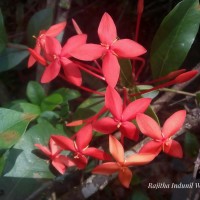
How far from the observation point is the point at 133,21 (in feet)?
4.91

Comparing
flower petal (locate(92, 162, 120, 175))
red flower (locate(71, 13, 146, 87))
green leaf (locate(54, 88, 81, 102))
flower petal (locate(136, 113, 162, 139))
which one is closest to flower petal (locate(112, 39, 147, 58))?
red flower (locate(71, 13, 146, 87))

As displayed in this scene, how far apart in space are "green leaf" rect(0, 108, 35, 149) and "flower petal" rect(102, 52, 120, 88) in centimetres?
19

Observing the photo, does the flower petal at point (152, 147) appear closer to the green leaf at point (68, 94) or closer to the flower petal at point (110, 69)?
the flower petal at point (110, 69)

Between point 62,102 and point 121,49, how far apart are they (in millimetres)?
361

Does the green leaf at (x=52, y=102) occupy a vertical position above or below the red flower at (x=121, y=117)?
below

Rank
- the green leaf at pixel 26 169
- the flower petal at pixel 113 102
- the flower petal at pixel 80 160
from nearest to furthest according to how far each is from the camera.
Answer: the flower petal at pixel 113 102
the flower petal at pixel 80 160
the green leaf at pixel 26 169

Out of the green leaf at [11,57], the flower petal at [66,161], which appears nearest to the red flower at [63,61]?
the flower petal at [66,161]

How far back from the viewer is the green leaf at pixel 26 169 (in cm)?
112

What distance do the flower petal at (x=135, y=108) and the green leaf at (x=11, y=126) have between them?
201mm

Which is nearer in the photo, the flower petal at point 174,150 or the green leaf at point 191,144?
the flower petal at point 174,150

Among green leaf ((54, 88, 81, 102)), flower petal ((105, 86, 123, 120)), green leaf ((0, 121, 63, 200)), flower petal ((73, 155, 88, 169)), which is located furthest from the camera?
green leaf ((54, 88, 81, 102))

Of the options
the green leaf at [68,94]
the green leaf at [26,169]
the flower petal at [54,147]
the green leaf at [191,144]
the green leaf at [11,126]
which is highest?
the green leaf at [11,126]

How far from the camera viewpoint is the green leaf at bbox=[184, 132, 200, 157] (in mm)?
1185

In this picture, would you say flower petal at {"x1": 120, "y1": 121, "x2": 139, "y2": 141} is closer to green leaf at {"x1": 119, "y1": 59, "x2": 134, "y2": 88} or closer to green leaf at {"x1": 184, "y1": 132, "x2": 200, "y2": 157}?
green leaf at {"x1": 119, "y1": 59, "x2": 134, "y2": 88}
